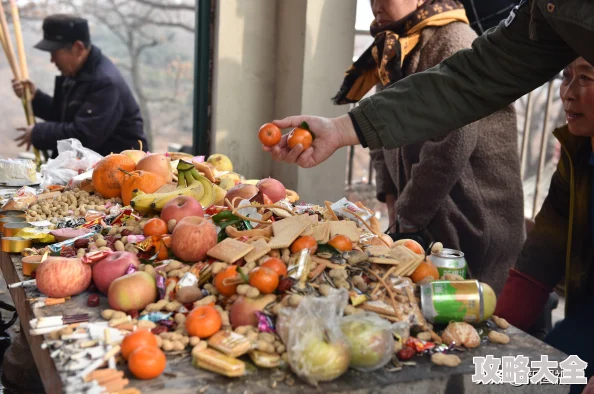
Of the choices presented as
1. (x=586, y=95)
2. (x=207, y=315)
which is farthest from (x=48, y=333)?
(x=586, y=95)

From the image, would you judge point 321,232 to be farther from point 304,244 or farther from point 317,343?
point 317,343

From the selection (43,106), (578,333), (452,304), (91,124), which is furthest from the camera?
(43,106)

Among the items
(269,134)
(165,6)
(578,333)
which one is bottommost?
(578,333)

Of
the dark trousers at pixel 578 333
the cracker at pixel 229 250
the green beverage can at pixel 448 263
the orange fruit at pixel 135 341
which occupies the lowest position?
the dark trousers at pixel 578 333

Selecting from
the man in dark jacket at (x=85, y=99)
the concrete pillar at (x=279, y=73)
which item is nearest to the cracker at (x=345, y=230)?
the concrete pillar at (x=279, y=73)

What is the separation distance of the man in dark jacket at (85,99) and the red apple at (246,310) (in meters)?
3.31

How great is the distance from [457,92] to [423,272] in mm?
640

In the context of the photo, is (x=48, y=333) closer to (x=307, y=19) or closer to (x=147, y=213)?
(x=147, y=213)

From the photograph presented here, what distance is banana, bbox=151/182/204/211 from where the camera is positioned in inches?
82.1

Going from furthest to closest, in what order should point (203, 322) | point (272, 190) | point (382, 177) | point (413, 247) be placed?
point (382, 177), point (272, 190), point (413, 247), point (203, 322)

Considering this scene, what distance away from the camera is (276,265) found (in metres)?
1.50

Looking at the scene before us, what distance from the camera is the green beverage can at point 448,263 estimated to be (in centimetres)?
170

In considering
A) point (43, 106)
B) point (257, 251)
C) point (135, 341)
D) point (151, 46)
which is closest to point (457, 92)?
point (257, 251)

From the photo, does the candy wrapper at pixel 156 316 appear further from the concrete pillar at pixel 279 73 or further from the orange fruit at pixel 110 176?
the concrete pillar at pixel 279 73
